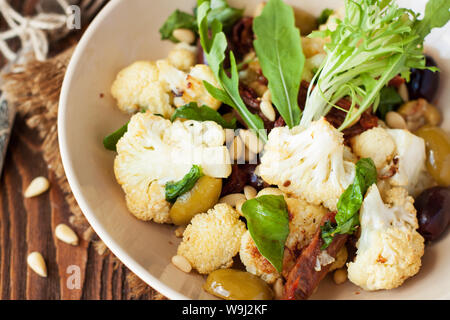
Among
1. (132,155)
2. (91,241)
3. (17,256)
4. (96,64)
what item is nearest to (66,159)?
(132,155)

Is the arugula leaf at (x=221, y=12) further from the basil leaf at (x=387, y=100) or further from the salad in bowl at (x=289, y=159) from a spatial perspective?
the basil leaf at (x=387, y=100)

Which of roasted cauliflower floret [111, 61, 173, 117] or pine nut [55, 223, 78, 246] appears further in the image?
pine nut [55, 223, 78, 246]

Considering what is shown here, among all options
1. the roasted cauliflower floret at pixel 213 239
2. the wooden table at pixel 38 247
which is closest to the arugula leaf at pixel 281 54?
the roasted cauliflower floret at pixel 213 239

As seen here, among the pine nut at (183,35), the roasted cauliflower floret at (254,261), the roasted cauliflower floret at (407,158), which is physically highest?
the pine nut at (183,35)

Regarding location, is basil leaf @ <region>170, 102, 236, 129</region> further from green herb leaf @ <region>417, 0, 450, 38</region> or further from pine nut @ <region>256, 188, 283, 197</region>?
green herb leaf @ <region>417, 0, 450, 38</region>

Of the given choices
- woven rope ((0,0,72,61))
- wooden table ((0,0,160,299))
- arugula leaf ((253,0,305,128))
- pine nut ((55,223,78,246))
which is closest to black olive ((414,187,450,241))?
arugula leaf ((253,0,305,128))

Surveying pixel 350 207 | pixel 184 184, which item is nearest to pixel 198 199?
pixel 184 184
